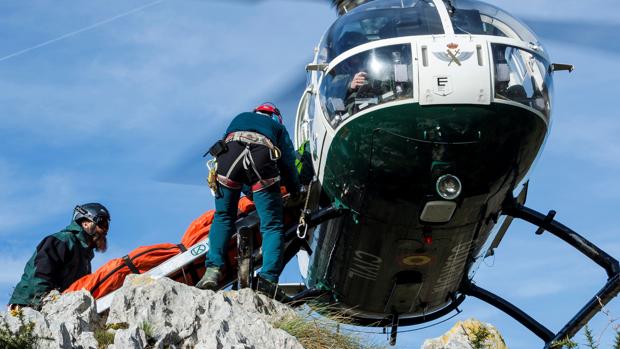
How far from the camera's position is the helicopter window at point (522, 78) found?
8594 mm

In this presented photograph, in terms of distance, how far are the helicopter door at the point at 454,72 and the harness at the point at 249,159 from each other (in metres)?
1.43

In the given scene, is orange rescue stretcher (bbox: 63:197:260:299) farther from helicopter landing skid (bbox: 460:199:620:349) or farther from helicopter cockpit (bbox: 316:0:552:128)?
helicopter landing skid (bbox: 460:199:620:349)

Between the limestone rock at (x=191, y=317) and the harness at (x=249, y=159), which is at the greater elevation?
the harness at (x=249, y=159)

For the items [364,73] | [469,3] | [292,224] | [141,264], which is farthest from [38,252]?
[469,3]

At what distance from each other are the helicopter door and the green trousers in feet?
5.17

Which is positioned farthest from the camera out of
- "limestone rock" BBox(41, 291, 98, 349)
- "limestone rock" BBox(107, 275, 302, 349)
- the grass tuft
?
the grass tuft

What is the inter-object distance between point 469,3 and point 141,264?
3.73 meters

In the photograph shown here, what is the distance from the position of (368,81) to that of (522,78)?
1.26 metres

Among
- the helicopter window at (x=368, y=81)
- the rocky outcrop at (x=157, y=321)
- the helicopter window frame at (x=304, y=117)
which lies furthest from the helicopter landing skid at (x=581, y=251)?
the rocky outcrop at (x=157, y=321)

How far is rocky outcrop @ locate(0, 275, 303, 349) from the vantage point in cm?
641

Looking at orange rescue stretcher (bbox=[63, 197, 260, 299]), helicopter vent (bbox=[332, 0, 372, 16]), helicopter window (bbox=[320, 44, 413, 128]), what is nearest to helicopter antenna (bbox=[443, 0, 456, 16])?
helicopter window (bbox=[320, 44, 413, 128])

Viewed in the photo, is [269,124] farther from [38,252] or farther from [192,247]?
[38,252]

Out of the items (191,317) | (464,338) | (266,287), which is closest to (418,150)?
(464,338)

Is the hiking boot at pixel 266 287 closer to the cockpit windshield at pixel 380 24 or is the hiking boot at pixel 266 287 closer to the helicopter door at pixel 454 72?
the helicopter door at pixel 454 72
